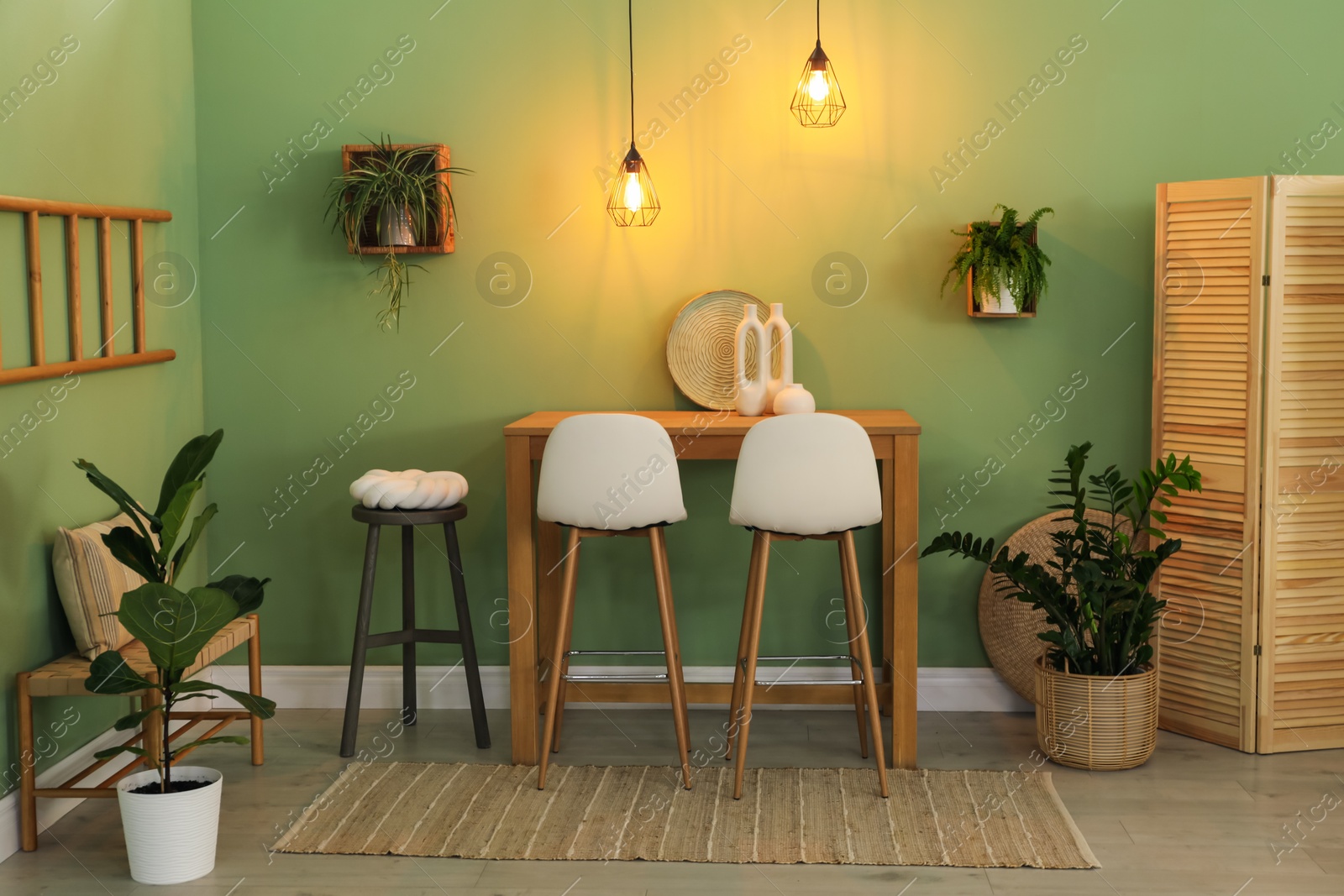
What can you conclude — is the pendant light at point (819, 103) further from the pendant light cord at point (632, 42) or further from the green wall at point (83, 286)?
the green wall at point (83, 286)

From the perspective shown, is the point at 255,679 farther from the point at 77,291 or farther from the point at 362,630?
the point at 77,291

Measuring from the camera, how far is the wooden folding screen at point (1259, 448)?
3.34 m

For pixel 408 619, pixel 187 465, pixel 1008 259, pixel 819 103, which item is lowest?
pixel 408 619

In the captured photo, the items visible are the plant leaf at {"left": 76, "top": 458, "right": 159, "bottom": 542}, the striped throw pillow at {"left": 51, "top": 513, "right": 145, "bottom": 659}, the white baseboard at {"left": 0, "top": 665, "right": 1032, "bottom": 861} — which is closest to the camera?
the plant leaf at {"left": 76, "top": 458, "right": 159, "bottom": 542}

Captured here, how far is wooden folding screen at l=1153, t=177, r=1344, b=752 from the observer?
3.34 m

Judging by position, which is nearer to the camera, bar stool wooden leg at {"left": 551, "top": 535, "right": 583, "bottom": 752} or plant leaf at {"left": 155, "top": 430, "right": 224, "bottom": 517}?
plant leaf at {"left": 155, "top": 430, "right": 224, "bottom": 517}

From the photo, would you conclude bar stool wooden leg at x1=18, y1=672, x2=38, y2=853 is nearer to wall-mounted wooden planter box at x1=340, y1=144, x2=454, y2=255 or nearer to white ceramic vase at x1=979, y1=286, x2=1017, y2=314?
wall-mounted wooden planter box at x1=340, y1=144, x2=454, y2=255

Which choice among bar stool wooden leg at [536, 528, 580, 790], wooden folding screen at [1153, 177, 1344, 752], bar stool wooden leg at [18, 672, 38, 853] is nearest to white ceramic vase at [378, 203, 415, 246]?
bar stool wooden leg at [536, 528, 580, 790]

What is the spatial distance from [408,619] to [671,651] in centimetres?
103

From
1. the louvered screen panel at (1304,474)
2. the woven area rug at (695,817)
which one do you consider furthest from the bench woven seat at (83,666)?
the louvered screen panel at (1304,474)

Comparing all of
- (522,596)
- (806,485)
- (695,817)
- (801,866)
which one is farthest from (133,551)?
(801,866)

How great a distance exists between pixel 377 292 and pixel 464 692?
1.38m

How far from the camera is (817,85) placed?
357cm

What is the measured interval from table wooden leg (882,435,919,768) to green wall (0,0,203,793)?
2256mm
